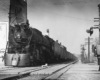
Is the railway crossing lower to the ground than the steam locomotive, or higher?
lower

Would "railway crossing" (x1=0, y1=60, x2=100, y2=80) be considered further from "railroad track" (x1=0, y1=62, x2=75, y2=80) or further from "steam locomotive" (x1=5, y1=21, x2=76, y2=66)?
"steam locomotive" (x1=5, y1=21, x2=76, y2=66)

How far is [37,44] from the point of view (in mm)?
17875

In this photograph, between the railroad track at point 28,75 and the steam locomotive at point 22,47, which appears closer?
the railroad track at point 28,75

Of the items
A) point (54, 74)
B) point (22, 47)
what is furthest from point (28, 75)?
point (22, 47)

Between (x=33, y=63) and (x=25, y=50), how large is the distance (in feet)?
4.70

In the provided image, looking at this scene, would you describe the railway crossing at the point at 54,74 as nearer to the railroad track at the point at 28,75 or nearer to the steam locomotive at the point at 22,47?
the railroad track at the point at 28,75

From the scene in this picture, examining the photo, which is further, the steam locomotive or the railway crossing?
the steam locomotive

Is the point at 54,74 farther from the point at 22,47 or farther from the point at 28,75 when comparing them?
the point at 22,47

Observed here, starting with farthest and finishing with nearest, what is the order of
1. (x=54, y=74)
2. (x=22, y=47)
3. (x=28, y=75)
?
(x=22, y=47)
(x=54, y=74)
(x=28, y=75)

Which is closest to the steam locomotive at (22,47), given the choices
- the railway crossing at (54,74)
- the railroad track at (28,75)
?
the railway crossing at (54,74)

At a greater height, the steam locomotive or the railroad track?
the steam locomotive

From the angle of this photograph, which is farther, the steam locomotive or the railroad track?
the steam locomotive

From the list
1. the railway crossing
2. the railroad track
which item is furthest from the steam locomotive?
the railroad track

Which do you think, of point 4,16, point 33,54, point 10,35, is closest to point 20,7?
point 4,16
